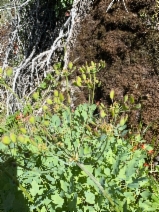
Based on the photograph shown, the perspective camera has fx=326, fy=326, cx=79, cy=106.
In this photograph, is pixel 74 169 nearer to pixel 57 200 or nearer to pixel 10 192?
pixel 57 200

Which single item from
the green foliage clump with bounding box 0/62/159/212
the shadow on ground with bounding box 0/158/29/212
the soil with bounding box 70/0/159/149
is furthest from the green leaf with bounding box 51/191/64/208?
the soil with bounding box 70/0/159/149

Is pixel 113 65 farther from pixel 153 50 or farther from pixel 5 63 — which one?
pixel 5 63

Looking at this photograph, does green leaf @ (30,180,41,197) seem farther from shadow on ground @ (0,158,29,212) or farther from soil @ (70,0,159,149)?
soil @ (70,0,159,149)

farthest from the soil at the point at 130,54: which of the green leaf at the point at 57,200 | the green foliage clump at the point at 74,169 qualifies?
the green leaf at the point at 57,200

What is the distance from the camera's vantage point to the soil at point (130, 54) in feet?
8.32

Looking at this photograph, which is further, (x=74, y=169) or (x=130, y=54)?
(x=130, y=54)

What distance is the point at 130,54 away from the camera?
2660mm

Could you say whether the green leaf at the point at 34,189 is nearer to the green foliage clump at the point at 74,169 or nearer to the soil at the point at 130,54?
the green foliage clump at the point at 74,169

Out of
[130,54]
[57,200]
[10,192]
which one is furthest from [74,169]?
[130,54]

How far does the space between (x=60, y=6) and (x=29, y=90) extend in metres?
1.00

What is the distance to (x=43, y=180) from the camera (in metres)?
1.88

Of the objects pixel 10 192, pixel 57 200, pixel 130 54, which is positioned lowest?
pixel 57 200

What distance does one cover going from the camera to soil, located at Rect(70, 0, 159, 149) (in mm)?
2537

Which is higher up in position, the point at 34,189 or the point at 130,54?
the point at 130,54
